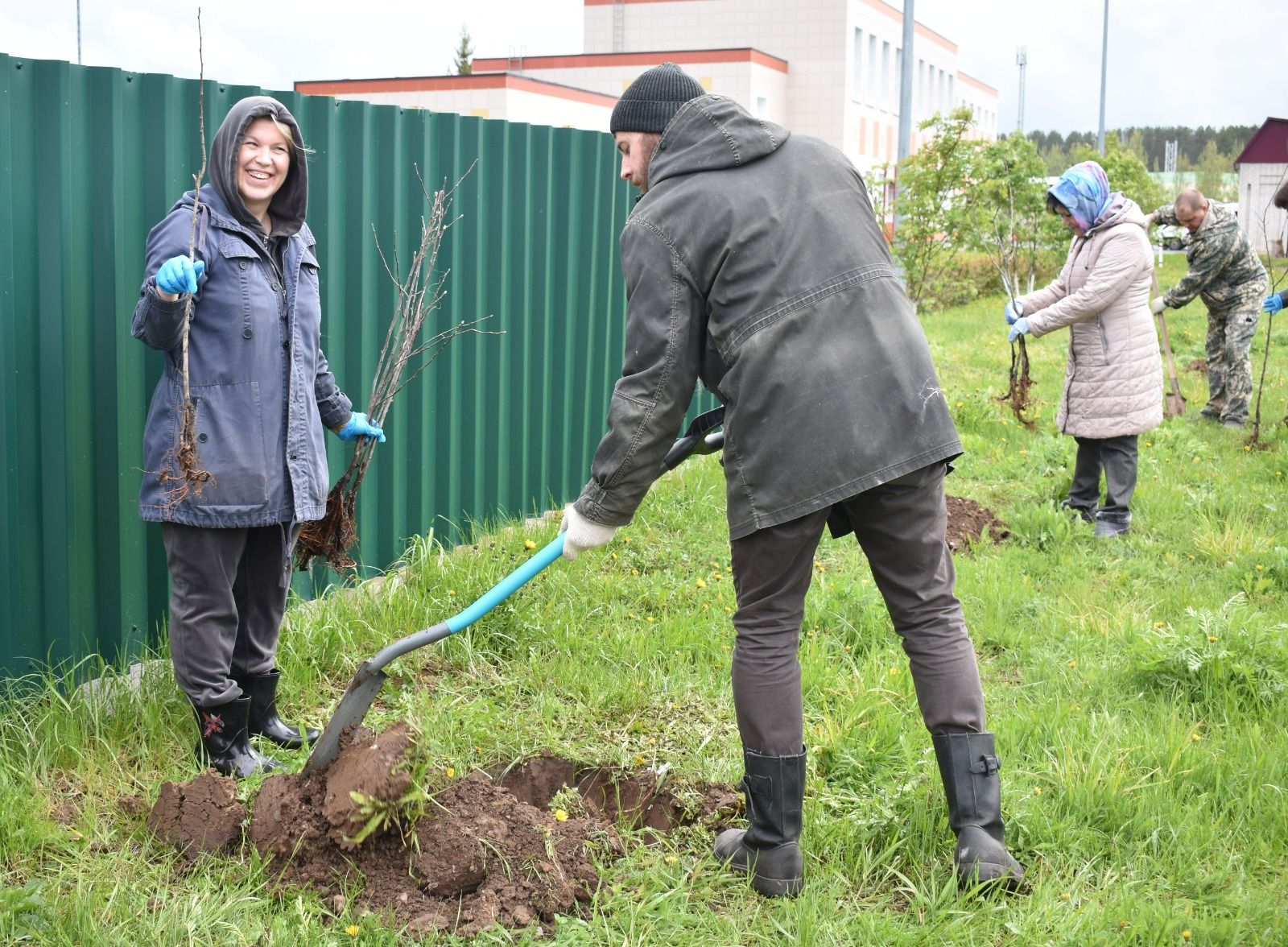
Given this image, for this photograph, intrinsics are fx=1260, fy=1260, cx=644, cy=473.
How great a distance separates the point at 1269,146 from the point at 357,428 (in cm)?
3319

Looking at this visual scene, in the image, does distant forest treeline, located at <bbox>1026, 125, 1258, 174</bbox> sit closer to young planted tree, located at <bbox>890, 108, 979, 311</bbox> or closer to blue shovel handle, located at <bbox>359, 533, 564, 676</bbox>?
young planted tree, located at <bbox>890, 108, 979, 311</bbox>

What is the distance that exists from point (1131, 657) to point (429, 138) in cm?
376

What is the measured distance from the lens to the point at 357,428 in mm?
4297

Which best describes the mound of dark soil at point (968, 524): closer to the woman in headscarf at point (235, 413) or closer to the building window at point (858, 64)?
the woman in headscarf at point (235, 413)

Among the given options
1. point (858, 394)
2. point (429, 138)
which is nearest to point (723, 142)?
point (858, 394)

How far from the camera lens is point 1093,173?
6.60 meters

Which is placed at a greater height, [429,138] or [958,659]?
[429,138]

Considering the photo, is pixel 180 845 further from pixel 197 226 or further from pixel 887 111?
pixel 887 111

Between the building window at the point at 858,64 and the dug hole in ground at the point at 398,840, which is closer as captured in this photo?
the dug hole in ground at the point at 398,840

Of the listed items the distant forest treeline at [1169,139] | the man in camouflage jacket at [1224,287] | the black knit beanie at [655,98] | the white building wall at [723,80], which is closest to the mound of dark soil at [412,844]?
the black knit beanie at [655,98]

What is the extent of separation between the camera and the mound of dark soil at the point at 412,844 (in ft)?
10.1

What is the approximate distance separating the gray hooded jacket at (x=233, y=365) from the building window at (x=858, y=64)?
4708 centimetres

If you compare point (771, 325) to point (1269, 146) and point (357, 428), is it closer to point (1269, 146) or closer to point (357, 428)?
point (357, 428)

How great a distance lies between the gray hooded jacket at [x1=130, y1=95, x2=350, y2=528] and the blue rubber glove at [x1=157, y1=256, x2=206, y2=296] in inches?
1.9
